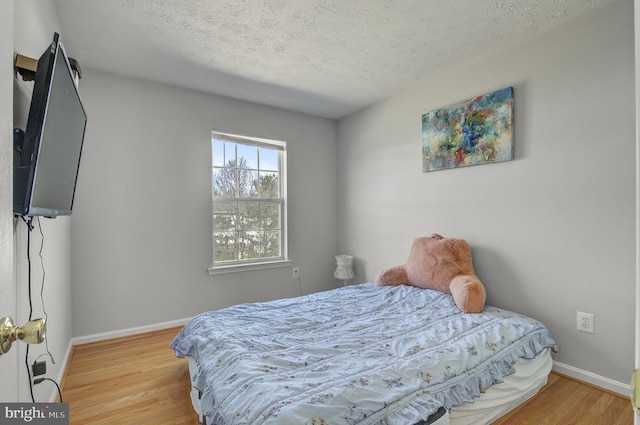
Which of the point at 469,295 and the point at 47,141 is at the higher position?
the point at 47,141

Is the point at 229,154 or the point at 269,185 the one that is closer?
the point at 229,154

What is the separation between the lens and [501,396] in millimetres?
1578

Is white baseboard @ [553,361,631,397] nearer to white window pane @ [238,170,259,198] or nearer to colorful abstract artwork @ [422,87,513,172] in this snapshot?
colorful abstract artwork @ [422,87,513,172]

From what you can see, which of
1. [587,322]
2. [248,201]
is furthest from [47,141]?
[587,322]

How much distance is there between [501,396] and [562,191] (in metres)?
1.40

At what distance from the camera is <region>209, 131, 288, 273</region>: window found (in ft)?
10.7

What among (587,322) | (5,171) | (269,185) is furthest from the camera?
(269,185)

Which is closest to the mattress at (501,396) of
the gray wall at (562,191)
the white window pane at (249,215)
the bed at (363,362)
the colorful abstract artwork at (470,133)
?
the bed at (363,362)

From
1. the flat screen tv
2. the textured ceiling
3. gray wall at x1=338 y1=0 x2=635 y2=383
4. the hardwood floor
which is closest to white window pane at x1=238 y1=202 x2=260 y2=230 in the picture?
the textured ceiling

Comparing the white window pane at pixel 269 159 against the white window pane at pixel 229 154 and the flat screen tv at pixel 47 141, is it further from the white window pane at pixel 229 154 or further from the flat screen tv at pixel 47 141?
the flat screen tv at pixel 47 141

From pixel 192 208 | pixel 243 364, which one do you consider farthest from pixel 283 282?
pixel 243 364

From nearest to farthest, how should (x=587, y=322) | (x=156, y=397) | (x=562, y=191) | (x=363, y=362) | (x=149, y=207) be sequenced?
(x=363, y=362), (x=156, y=397), (x=587, y=322), (x=562, y=191), (x=149, y=207)

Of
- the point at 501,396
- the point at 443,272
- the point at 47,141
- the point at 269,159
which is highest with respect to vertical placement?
the point at 269,159

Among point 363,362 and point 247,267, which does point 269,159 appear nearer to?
point 247,267
